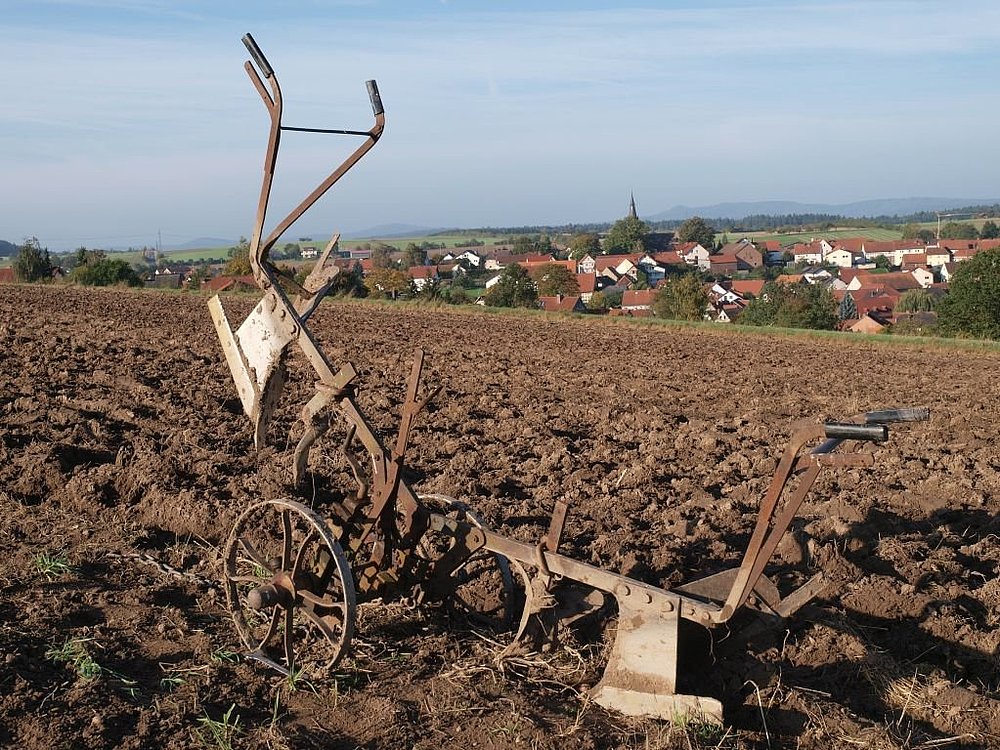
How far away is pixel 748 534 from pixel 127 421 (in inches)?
229

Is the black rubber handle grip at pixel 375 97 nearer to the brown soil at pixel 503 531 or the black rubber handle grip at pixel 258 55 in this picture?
the black rubber handle grip at pixel 258 55

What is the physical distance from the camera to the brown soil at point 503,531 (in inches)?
156

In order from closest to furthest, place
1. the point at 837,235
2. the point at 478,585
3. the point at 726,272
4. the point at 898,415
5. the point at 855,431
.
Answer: the point at 855,431 → the point at 898,415 → the point at 478,585 → the point at 726,272 → the point at 837,235

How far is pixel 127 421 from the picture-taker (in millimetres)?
9047

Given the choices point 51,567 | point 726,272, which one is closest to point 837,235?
point 726,272

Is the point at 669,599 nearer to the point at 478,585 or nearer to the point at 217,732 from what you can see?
the point at 478,585

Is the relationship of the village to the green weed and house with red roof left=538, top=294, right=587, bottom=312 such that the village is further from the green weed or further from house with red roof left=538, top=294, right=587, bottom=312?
the green weed

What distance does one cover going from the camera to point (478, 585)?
17.8ft

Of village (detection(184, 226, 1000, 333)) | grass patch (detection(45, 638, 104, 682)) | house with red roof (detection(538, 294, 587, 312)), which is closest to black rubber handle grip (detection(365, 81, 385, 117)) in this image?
grass patch (detection(45, 638, 104, 682))

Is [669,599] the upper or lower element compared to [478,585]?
upper

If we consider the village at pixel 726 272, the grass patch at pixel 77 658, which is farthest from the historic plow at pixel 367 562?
the village at pixel 726 272

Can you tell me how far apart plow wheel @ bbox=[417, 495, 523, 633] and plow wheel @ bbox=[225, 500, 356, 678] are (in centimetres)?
56

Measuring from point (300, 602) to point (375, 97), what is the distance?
2.32m

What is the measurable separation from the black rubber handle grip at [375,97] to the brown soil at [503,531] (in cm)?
251
